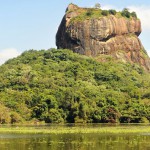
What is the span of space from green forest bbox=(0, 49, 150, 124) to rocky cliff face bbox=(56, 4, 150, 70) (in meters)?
6.61

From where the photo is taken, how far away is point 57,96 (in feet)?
368

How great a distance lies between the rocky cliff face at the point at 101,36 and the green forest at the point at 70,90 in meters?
6.61

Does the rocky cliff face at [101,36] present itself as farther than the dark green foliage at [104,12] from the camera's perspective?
No

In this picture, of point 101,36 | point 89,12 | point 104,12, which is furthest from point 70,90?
point 104,12

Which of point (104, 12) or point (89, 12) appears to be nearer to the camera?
point (104, 12)

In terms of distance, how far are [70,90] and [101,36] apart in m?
54.3

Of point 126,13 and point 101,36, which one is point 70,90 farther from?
point 126,13

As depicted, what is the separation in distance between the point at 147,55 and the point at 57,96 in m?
78.2

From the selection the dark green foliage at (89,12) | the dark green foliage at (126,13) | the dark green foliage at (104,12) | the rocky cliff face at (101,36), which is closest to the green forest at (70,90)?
the rocky cliff face at (101,36)

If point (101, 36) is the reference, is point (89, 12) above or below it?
above

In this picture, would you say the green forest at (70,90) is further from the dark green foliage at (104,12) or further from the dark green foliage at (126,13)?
the dark green foliage at (126,13)

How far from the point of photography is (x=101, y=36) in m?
164

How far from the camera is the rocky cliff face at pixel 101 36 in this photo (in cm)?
16362

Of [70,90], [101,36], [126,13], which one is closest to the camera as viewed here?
[70,90]
